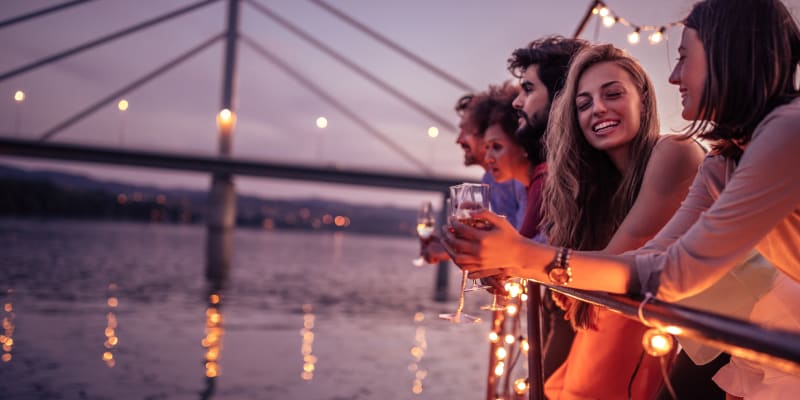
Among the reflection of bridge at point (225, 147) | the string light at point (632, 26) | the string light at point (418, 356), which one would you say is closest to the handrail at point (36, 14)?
the reflection of bridge at point (225, 147)

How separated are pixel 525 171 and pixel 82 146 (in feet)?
104

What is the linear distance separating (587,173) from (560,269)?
2.67 feet

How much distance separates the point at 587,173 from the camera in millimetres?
2072

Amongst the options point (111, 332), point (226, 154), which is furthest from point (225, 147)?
point (111, 332)

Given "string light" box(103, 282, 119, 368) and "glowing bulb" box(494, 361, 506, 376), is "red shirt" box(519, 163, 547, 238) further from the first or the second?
"string light" box(103, 282, 119, 368)

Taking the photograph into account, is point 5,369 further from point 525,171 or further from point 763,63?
point 763,63

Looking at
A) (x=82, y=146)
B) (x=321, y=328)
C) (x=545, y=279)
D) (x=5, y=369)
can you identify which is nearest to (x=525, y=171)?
(x=545, y=279)

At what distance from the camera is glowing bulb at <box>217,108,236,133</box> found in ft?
108

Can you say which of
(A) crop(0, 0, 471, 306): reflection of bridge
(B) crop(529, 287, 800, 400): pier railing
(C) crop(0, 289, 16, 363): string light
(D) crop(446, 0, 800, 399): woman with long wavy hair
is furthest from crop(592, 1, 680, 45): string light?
(A) crop(0, 0, 471, 306): reflection of bridge

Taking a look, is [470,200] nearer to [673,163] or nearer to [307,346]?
[673,163]

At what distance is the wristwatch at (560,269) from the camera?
52.2 inches

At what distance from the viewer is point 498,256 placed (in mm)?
1328

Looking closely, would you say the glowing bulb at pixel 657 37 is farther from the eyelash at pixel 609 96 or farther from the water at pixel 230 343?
the water at pixel 230 343

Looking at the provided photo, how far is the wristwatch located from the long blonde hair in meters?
0.71
